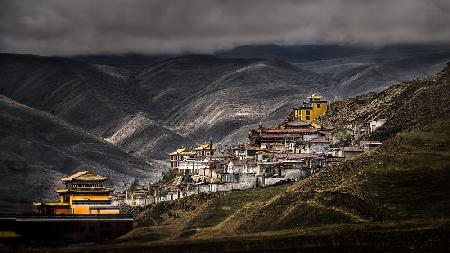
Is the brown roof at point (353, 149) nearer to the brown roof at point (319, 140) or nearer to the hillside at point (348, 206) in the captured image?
the hillside at point (348, 206)

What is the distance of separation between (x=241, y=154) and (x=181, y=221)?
1622 inches

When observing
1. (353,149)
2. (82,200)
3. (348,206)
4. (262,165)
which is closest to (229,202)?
(262,165)

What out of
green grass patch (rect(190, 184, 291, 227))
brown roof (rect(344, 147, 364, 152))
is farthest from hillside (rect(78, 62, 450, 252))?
brown roof (rect(344, 147, 364, 152))

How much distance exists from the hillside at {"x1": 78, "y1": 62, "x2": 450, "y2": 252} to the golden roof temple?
16.0 ft

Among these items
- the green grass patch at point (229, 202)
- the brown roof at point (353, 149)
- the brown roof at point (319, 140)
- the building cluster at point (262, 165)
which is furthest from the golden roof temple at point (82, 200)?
the brown roof at point (319, 140)

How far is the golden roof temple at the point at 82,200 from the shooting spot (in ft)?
533

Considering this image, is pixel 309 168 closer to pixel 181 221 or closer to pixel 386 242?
pixel 181 221

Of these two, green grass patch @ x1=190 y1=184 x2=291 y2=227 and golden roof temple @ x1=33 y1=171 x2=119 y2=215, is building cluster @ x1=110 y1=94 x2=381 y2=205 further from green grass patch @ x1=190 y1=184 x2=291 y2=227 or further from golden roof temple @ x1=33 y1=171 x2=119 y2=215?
golden roof temple @ x1=33 y1=171 x2=119 y2=215

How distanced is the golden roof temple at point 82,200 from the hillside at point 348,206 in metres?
4.88

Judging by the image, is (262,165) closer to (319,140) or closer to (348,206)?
(319,140)

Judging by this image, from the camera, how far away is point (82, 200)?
544 feet

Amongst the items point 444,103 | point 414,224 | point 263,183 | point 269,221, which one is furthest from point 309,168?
point 414,224

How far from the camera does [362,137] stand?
179 metres

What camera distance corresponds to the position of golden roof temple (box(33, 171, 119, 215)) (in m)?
162
